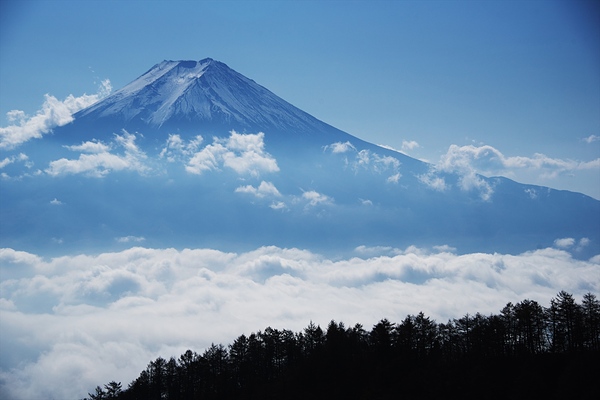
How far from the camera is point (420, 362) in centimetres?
7094

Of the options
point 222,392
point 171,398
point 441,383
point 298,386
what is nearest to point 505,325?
point 441,383

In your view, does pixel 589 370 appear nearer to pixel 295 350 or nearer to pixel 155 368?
pixel 295 350

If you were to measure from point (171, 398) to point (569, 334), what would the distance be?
6623 centimetres

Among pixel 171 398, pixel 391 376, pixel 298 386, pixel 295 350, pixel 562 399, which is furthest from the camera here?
pixel 171 398

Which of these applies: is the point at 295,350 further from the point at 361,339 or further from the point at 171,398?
the point at 171,398

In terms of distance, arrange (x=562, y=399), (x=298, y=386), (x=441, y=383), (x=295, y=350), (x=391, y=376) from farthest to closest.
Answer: (x=295, y=350)
(x=298, y=386)
(x=391, y=376)
(x=441, y=383)
(x=562, y=399)

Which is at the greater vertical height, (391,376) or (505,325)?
(505,325)

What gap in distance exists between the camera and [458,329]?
255ft

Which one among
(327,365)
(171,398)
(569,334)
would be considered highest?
(569,334)

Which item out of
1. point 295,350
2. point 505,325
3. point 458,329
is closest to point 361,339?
point 295,350

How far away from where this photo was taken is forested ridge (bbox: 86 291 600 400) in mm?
57188

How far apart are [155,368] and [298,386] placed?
38463 millimetres

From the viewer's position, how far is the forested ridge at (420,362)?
2251 inches

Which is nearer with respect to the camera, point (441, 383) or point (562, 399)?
point (562, 399)
